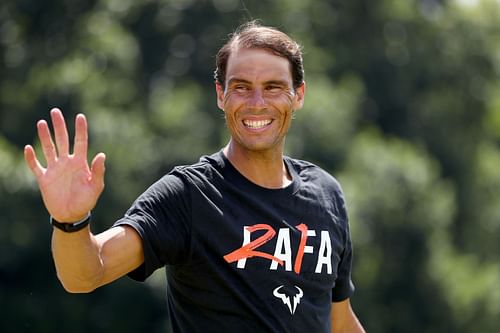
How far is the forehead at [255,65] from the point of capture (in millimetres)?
4820

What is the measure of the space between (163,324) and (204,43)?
740 centimetres

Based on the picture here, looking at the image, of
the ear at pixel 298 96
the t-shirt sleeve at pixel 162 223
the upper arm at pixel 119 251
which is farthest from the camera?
the ear at pixel 298 96

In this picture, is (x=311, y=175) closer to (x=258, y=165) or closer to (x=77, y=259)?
(x=258, y=165)

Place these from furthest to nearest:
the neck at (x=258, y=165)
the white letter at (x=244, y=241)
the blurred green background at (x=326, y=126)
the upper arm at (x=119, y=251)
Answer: the blurred green background at (x=326, y=126) → the neck at (x=258, y=165) → the white letter at (x=244, y=241) → the upper arm at (x=119, y=251)

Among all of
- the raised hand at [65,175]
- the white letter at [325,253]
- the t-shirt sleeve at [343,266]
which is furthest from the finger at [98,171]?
the t-shirt sleeve at [343,266]

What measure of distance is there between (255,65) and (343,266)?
105cm

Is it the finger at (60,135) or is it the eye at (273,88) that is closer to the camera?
the finger at (60,135)

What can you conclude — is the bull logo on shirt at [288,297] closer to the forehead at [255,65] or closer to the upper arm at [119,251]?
the upper arm at [119,251]

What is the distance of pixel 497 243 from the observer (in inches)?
1091

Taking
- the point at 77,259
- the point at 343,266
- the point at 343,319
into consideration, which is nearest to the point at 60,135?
the point at 77,259

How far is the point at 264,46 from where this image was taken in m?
4.88

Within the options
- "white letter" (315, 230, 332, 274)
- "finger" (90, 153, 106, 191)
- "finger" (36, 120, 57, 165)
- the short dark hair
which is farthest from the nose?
"finger" (36, 120, 57, 165)

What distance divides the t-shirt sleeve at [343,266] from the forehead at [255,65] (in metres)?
0.67

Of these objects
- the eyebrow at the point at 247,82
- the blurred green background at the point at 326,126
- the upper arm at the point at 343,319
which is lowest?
the blurred green background at the point at 326,126
